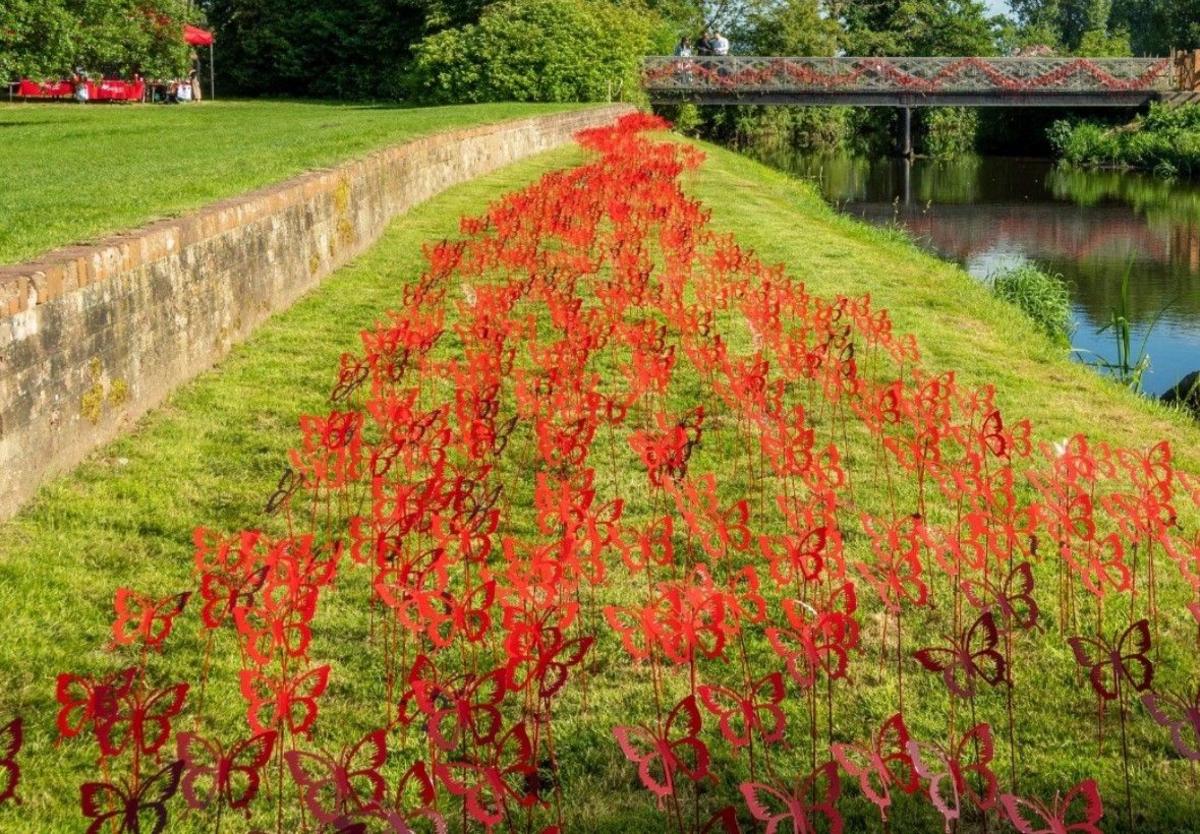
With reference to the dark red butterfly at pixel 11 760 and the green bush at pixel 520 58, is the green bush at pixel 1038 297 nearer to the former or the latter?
Answer: the dark red butterfly at pixel 11 760

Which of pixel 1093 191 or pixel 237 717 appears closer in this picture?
pixel 237 717

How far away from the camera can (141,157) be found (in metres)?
14.8

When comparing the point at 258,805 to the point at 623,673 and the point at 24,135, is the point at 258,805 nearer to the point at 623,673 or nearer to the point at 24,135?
the point at 623,673

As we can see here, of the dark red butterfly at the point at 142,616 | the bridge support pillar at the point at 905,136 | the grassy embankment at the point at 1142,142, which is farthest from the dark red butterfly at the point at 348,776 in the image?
the bridge support pillar at the point at 905,136

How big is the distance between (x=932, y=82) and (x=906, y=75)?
31.1 inches

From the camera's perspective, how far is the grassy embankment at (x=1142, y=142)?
35688 millimetres

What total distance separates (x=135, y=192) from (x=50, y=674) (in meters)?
5.92

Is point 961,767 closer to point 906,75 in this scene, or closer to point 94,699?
point 94,699

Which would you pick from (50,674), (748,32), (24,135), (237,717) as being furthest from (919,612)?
(748,32)

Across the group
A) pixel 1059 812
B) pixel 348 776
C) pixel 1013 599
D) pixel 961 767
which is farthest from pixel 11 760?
pixel 1013 599

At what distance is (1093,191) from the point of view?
104 ft

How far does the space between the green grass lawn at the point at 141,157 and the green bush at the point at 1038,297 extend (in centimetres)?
655

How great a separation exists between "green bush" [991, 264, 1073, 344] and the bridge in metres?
27.1

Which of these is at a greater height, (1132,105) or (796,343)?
(1132,105)
